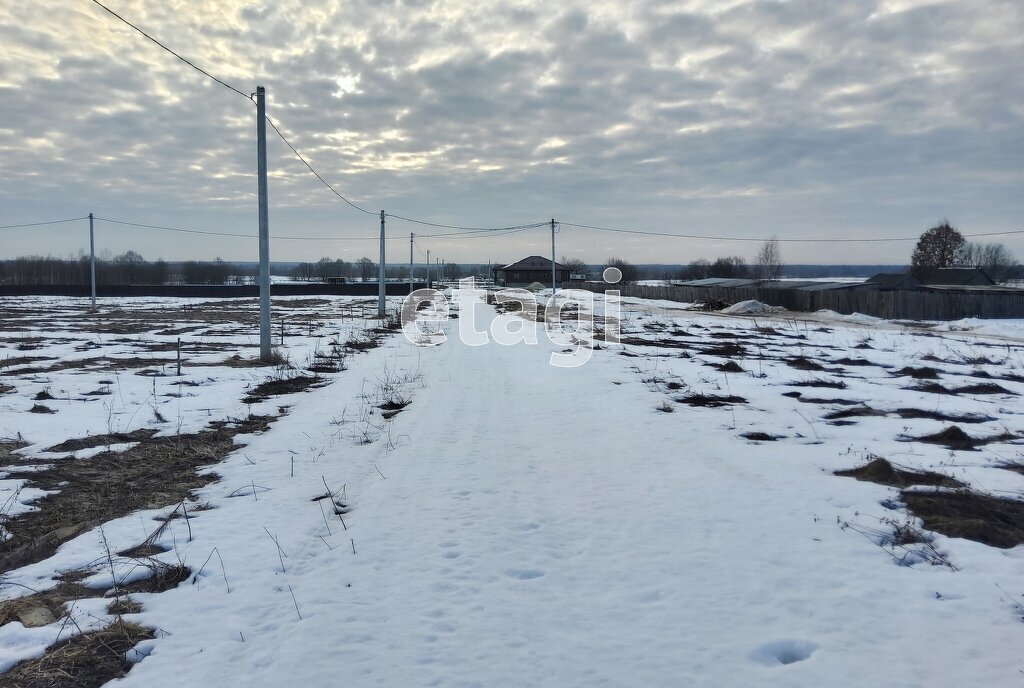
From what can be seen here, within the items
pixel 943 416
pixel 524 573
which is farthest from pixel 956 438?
pixel 524 573

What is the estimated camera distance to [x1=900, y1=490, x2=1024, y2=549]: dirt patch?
5250mm

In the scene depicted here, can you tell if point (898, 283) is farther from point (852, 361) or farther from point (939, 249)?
point (852, 361)

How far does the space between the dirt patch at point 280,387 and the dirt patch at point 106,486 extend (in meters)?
2.90

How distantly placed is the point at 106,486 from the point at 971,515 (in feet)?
28.0

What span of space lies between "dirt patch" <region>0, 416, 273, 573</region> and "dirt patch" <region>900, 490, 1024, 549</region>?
23.3 feet

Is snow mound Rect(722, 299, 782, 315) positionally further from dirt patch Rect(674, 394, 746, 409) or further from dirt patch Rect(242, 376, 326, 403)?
dirt patch Rect(242, 376, 326, 403)

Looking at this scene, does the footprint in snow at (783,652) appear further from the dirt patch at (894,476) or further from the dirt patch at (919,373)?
the dirt patch at (919,373)

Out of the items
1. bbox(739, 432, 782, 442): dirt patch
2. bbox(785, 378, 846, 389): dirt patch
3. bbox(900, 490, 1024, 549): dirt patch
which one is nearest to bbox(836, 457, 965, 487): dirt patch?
bbox(900, 490, 1024, 549): dirt patch

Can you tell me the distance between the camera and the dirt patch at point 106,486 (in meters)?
5.48

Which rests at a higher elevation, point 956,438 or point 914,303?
point 914,303

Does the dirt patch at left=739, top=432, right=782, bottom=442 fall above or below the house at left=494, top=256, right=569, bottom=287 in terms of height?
below

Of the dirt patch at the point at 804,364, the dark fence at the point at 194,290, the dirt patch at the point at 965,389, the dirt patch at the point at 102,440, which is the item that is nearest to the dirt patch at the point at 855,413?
the dirt patch at the point at 965,389

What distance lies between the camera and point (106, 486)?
6887mm

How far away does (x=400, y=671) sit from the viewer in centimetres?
351
